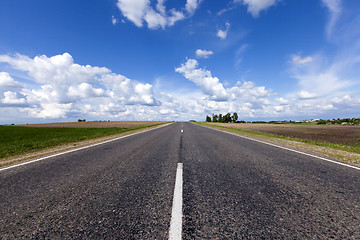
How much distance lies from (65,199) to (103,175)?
3.87 feet

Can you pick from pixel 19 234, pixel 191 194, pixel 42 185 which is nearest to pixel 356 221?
pixel 191 194

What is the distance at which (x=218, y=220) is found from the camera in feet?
7.00

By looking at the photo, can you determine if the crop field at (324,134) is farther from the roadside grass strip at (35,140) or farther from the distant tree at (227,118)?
the distant tree at (227,118)

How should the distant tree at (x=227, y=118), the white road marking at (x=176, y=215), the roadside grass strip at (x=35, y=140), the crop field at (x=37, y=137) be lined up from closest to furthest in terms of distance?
the white road marking at (x=176, y=215) → the roadside grass strip at (x=35, y=140) → the crop field at (x=37, y=137) → the distant tree at (x=227, y=118)

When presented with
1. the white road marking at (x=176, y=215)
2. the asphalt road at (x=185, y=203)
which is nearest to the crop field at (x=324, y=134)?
the asphalt road at (x=185, y=203)

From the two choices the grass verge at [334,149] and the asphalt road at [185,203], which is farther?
the grass verge at [334,149]

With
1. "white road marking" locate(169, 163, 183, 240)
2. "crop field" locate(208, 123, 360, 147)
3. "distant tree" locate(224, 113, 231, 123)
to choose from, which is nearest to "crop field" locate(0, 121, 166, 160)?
"white road marking" locate(169, 163, 183, 240)

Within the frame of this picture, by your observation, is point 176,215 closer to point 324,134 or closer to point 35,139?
point 35,139

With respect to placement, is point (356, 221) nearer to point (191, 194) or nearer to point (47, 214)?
point (191, 194)

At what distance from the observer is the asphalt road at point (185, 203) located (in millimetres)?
1922

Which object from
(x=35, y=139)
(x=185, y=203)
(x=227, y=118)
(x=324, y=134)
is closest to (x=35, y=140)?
(x=35, y=139)

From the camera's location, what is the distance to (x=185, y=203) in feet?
8.36

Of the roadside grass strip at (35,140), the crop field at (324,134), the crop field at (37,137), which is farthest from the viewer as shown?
the crop field at (324,134)

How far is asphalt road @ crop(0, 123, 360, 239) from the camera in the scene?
Answer: 6.31 feet
